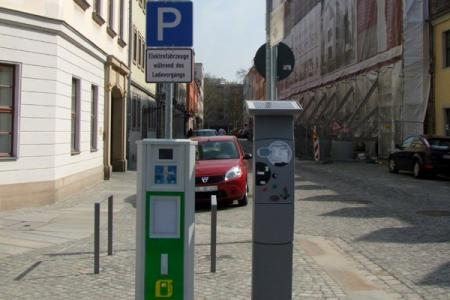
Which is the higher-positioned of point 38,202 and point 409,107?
Answer: point 409,107

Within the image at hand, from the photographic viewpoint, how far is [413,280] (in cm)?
649

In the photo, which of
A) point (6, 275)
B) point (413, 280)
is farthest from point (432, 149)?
point (6, 275)

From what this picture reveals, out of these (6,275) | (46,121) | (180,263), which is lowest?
(6,275)

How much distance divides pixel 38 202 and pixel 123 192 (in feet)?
11.3

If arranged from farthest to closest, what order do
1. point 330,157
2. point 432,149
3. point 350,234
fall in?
point 330,157 < point 432,149 < point 350,234

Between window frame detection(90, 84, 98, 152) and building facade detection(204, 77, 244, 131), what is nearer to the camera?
window frame detection(90, 84, 98, 152)

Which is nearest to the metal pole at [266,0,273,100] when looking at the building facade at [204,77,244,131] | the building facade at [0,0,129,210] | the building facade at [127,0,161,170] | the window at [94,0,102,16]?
the building facade at [0,0,129,210]

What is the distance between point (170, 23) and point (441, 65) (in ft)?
73.2

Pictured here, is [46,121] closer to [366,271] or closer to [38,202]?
[38,202]

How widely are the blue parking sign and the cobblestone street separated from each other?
2.46 metres

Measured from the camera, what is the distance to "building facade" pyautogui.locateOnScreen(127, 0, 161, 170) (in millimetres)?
Result: 25500

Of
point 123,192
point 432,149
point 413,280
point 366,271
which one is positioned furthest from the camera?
point 432,149

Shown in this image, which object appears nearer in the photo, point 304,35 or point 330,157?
point 330,157

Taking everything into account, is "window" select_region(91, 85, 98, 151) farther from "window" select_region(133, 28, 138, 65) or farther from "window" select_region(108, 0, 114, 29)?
"window" select_region(133, 28, 138, 65)
